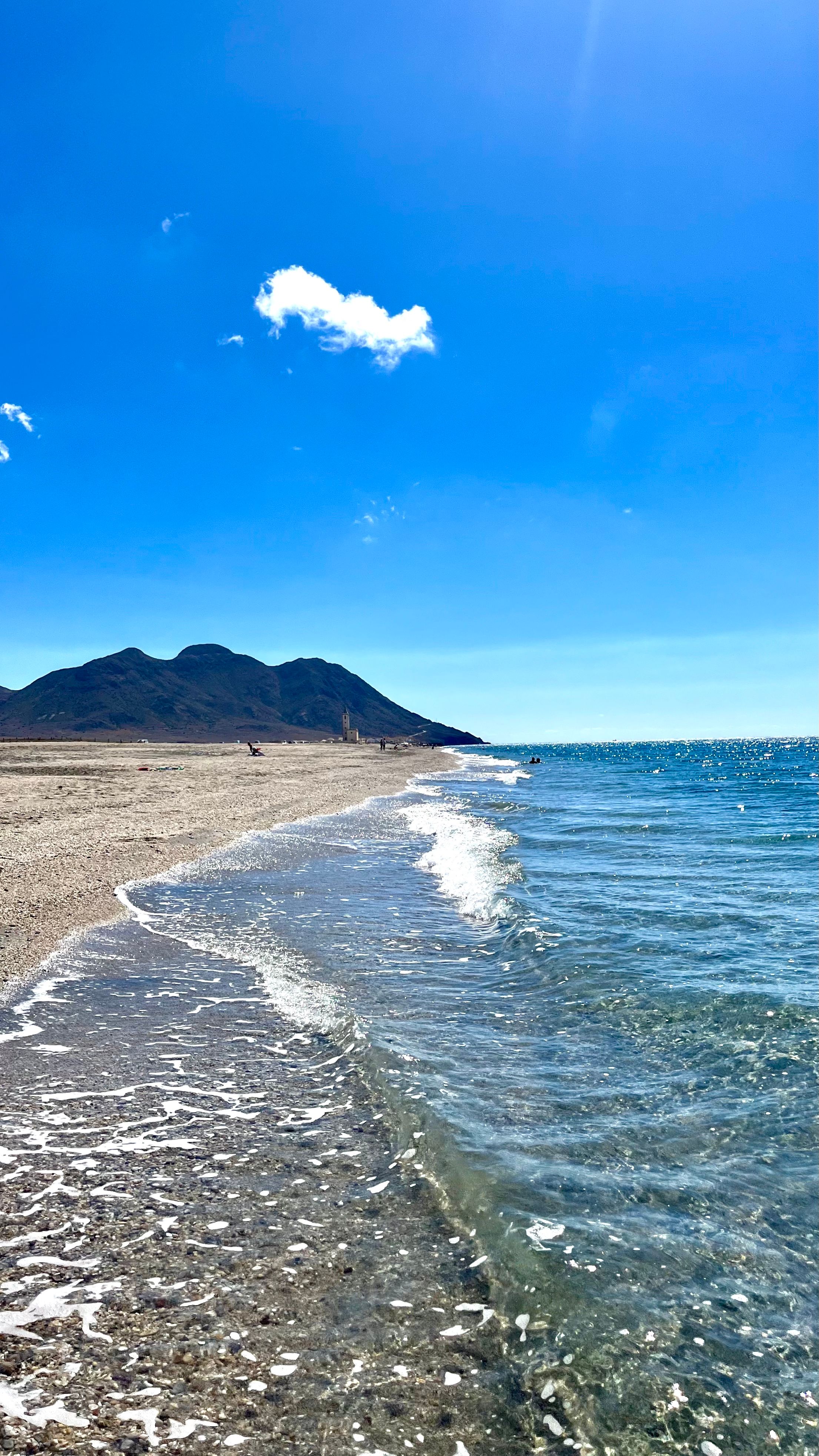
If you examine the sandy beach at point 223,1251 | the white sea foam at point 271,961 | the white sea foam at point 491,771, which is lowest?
the white sea foam at point 271,961

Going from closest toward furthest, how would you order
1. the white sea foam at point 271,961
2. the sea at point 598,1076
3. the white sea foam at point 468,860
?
the sea at point 598,1076 → the white sea foam at point 271,961 → the white sea foam at point 468,860

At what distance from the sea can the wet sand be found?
0.31 meters

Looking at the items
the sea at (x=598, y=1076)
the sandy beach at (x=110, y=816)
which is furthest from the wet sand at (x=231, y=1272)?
the sandy beach at (x=110, y=816)

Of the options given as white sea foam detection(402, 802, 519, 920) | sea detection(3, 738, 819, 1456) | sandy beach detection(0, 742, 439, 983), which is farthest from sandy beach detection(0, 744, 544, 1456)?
white sea foam detection(402, 802, 519, 920)

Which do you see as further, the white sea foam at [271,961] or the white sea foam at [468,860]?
the white sea foam at [468,860]

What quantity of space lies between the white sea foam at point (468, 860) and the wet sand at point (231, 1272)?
786 cm

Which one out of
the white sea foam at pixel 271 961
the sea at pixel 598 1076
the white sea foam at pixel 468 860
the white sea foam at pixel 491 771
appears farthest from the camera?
the white sea foam at pixel 491 771

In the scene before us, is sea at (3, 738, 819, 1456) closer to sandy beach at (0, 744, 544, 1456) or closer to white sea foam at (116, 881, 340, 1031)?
white sea foam at (116, 881, 340, 1031)

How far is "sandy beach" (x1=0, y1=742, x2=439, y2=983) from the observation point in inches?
490

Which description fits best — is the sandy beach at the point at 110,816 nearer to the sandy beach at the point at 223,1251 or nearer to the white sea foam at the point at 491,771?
the sandy beach at the point at 223,1251

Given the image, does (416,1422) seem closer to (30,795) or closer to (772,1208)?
(772,1208)

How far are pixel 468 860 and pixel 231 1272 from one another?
52.1ft

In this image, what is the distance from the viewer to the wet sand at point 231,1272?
311 cm

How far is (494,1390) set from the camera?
3.33m
